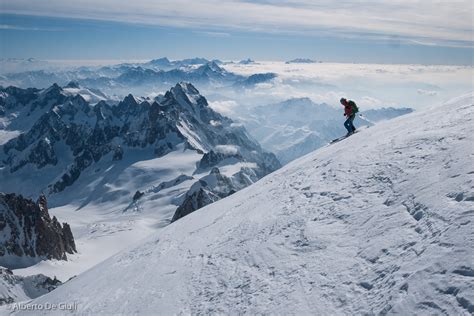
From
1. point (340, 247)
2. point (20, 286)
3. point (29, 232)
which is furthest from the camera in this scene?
point (29, 232)

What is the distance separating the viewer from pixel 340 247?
1488 cm

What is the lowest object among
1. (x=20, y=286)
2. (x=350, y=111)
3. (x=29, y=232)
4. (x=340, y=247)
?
(x=29, y=232)

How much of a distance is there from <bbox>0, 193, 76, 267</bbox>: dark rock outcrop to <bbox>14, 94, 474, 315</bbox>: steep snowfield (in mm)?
98509

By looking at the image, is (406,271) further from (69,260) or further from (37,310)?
(69,260)

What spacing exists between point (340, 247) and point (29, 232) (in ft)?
388

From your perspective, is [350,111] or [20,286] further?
[20,286]

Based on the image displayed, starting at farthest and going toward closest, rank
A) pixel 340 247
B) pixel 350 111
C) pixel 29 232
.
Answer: pixel 29 232 < pixel 350 111 < pixel 340 247

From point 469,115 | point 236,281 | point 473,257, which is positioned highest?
point 469,115

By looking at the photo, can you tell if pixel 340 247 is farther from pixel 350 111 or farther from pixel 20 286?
pixel 20 286

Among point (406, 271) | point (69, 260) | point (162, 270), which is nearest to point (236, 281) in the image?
point (162, 270)

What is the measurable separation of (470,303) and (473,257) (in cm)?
143

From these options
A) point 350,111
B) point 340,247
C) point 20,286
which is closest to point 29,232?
point 20,286

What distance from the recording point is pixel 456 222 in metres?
12.5

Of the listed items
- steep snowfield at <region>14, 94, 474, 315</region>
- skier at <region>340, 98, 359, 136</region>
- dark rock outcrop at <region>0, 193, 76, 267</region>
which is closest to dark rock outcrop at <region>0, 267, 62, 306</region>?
dark rock outcrop at <region>0, 193, 76, 267</region>
